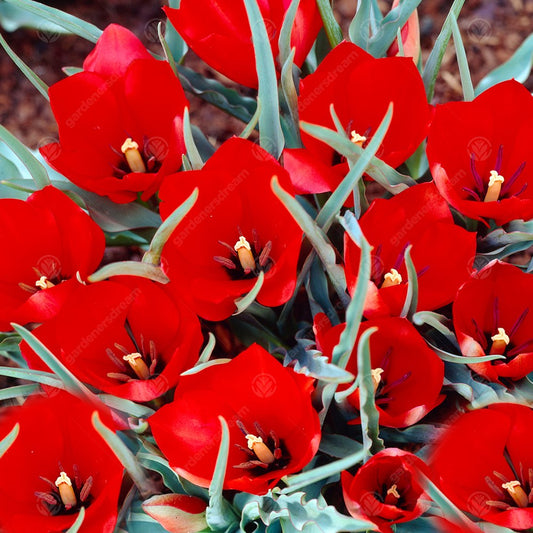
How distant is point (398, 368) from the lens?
2.29 feet

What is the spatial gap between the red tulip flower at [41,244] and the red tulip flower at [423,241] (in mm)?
290

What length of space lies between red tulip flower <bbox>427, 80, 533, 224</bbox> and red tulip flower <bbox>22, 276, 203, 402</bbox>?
304mm

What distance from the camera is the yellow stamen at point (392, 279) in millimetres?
670

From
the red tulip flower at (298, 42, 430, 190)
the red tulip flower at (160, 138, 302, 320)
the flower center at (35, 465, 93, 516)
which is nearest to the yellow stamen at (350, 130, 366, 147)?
the red tulip flower at (298, 42, 430, 190)

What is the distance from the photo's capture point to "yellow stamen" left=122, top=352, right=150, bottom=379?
0.69 metres

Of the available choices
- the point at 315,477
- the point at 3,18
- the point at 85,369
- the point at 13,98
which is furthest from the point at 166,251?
the point at 13,98

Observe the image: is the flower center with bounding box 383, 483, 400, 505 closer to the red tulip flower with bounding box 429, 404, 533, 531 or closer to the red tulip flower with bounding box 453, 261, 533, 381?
the red tulip flower with bounding box 429, 404, 533, 531

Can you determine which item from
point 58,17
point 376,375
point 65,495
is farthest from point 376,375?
point 58,17

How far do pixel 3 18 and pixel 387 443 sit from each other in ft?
2.77

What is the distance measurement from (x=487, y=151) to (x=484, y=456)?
1.06 feet

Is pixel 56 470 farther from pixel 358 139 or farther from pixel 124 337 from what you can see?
pixel 358 139

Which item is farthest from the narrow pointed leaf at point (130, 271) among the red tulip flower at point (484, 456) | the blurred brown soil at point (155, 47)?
the blurred brown soil at point (155, 47)

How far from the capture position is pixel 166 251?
25.5 inches

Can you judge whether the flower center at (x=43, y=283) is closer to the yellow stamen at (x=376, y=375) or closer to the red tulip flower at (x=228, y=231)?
the red tulip flower at (x=228, y=231)
